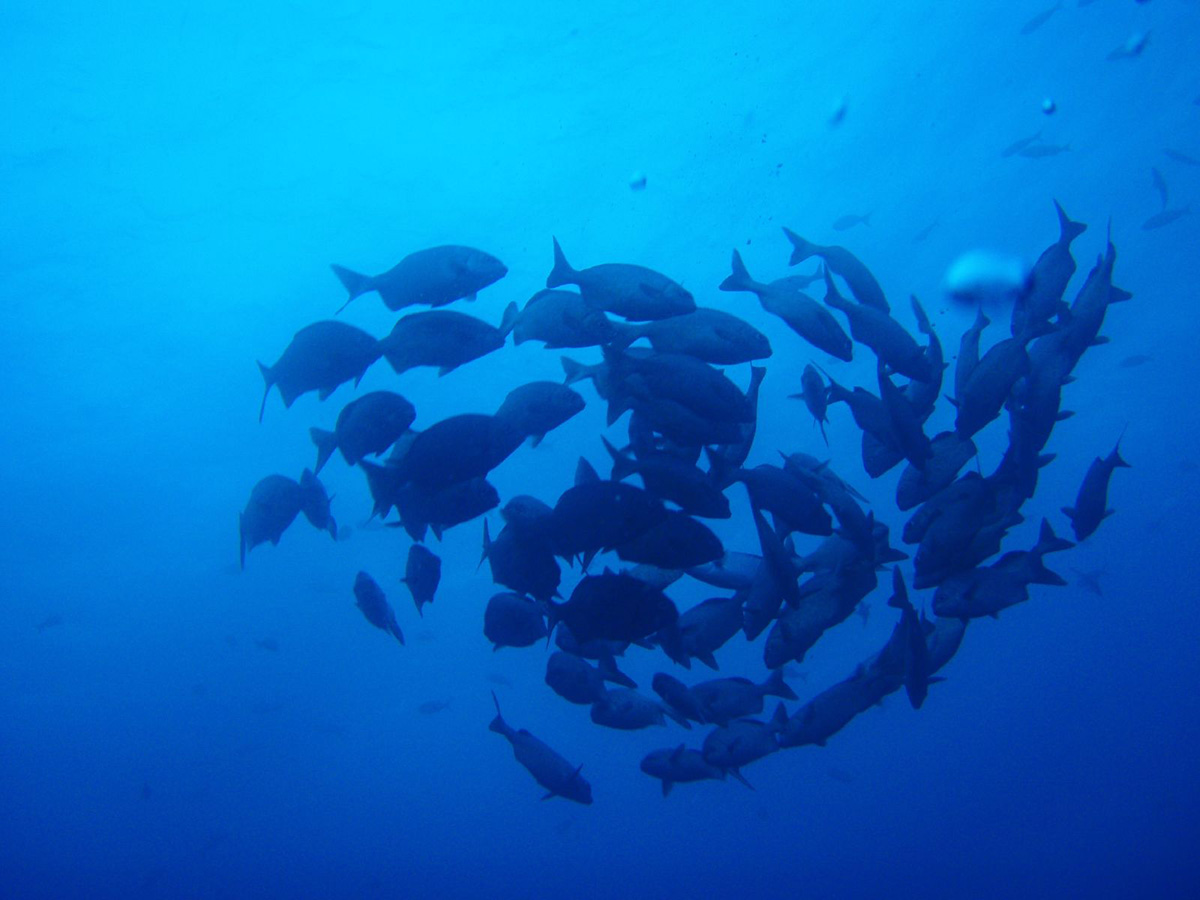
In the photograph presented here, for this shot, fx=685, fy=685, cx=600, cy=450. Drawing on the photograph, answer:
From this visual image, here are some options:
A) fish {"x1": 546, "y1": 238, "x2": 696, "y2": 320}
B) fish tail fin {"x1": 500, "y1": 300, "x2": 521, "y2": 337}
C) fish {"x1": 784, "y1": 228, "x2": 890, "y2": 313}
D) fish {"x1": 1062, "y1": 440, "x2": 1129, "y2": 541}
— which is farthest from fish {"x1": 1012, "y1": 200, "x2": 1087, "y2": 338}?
fish tail fin {"x1": 500, "y1": 300, "x2": 521, "y2": 337}

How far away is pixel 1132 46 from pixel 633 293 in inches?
510

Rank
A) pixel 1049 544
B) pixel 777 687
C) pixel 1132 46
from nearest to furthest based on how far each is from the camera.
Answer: pixel 1049 544
pixel 777 687
pixel 1132 46

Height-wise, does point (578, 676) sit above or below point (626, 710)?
above

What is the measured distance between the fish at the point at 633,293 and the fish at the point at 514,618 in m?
2.11

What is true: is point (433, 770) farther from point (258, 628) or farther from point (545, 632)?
point (545, 632)

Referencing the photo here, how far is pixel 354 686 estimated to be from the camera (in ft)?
91.8

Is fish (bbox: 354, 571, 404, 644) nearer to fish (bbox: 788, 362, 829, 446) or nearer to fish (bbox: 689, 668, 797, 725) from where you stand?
fish (bbox: 689, 668, 797, 725)

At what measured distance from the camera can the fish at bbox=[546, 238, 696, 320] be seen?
3791mm

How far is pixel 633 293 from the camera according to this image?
3844 millimetres

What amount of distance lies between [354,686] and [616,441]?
18094 millimetres

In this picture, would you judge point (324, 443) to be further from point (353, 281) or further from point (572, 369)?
point (572, 369)

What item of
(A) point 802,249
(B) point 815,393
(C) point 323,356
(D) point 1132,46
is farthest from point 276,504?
(D) point 1132,46

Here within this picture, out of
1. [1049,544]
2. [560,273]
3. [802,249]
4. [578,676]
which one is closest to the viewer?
[560,273]

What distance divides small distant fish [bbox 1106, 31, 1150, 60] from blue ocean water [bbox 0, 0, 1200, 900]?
0.17 m
